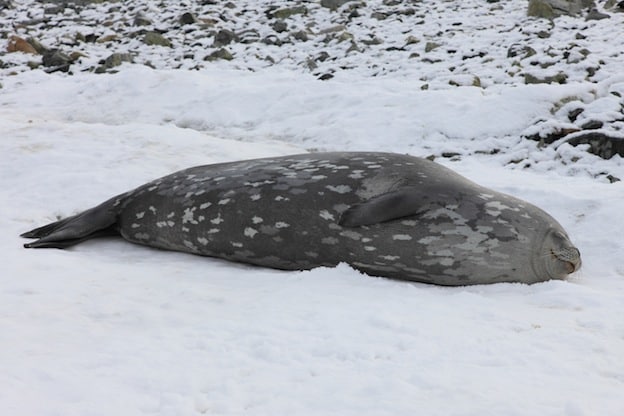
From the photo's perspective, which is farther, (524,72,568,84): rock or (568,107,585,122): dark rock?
(524,72,568,84): rock

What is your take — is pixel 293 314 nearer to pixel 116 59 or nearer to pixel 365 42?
pixel 365 42

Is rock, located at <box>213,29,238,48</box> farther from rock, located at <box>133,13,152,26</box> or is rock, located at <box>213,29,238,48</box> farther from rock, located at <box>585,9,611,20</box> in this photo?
rock, located at <box>585,9,611,20</box>

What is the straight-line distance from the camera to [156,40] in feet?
35.7

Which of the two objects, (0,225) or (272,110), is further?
(272,110)

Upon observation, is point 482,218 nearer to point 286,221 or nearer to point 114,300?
point 286,221

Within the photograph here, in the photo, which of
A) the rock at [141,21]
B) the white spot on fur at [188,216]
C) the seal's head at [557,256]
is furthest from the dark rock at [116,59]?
the seal's head at [557,256]

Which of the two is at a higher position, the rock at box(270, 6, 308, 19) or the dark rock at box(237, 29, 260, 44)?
the rock at box(270, 6, 308, 19)

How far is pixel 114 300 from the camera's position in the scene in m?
2.41

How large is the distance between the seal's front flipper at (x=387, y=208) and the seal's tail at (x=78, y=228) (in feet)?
5.06

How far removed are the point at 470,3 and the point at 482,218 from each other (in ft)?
32.0

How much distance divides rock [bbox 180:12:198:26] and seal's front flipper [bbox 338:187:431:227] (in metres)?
10.1

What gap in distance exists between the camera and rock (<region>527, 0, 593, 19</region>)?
31.7ft

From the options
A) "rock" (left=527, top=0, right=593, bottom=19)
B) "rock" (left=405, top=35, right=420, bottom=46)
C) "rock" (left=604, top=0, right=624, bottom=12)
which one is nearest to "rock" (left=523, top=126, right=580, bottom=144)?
"rock" (left=405, top=35, right=420, bottom=46)

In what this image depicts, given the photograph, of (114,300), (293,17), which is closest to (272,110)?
(114,300)
